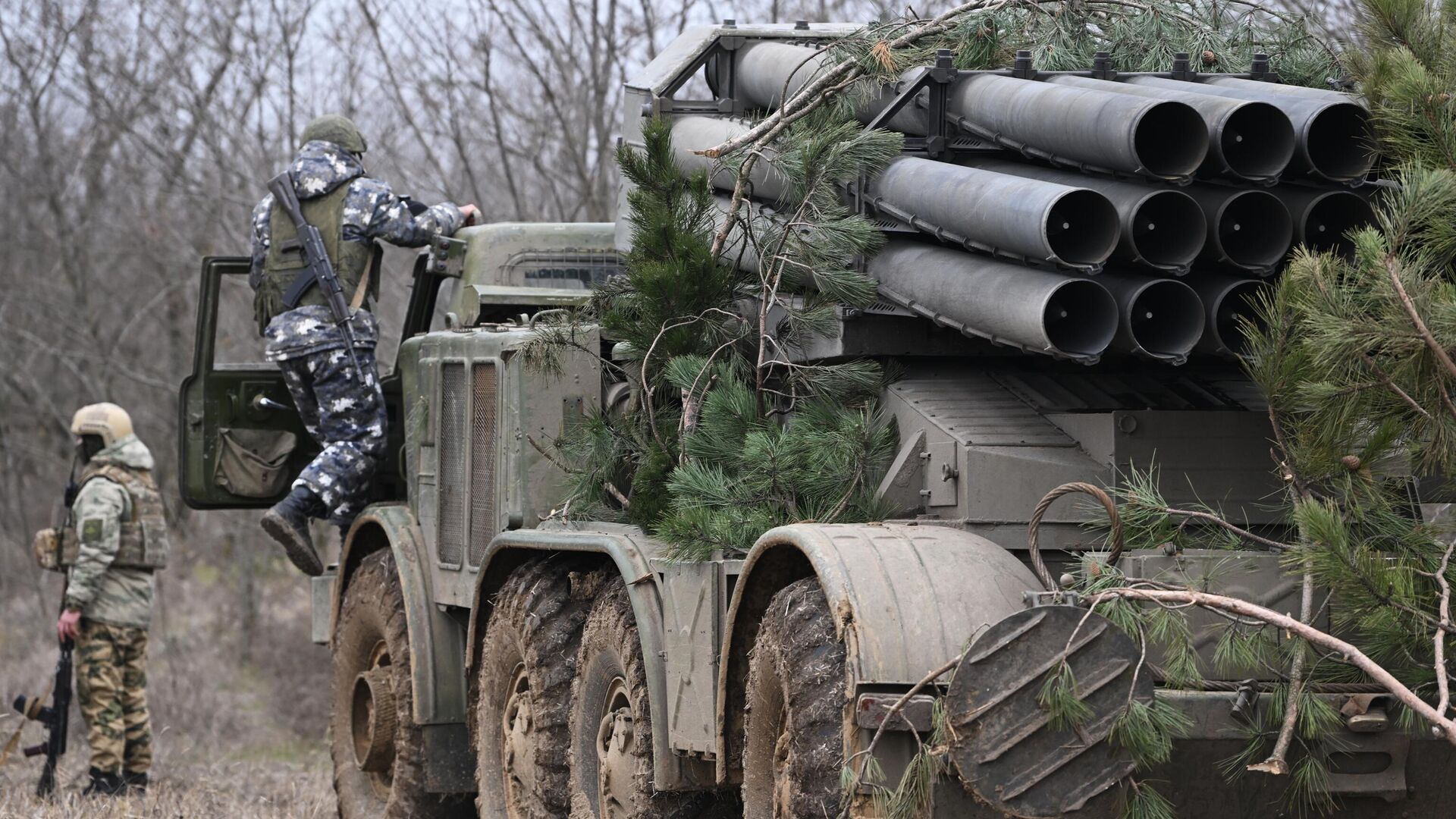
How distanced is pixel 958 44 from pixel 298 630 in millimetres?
11429

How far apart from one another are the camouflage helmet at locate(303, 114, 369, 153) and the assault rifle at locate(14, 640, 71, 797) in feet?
10.5

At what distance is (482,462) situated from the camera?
25.7 ft

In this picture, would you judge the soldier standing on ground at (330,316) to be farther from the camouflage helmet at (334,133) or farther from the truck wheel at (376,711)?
the truck wheel at (376,711)

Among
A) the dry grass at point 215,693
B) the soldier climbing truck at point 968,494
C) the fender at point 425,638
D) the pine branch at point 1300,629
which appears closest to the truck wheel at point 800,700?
the soldier climbing truck at point 968,494

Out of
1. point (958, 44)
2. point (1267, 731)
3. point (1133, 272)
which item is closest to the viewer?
point (1267, 731)

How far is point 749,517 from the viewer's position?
563 centimetres

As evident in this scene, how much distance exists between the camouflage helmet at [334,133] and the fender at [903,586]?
4.65 metres

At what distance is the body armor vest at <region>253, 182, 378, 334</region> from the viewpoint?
9.02 meters

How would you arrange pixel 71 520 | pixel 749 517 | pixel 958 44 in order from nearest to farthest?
1. pixel 749 517
2. pixel 958 44
3. pixel 71 520

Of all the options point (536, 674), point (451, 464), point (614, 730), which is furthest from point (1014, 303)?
point (451, 464)

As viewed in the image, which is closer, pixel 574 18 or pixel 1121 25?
pixel 1121 25

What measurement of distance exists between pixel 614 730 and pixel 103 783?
185 inches

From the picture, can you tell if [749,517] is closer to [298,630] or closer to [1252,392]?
[1252,392]

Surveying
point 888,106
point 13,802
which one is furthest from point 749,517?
point 13,802
